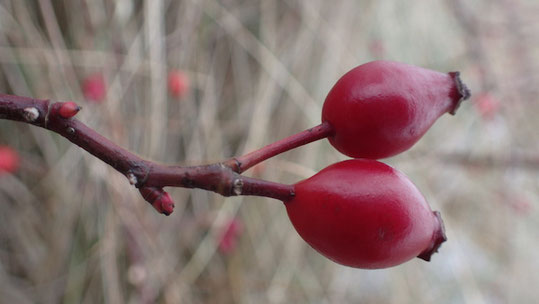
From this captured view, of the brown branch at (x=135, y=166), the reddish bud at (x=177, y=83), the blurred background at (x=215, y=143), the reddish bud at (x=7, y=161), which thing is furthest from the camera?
the reddish bud at (x=177, y=83)

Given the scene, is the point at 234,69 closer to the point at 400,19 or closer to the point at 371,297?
the point at 400,19

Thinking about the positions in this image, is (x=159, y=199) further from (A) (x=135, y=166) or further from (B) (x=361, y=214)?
(B) (x=361, y=214)

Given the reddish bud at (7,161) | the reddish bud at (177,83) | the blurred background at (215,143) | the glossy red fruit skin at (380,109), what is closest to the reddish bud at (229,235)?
the blurred background at (215,143)

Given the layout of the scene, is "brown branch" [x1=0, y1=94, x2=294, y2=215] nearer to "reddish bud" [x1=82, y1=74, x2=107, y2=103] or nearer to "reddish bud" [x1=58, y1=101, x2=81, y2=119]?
"reddish bud" [x1=58, y1=101, x2=81, y2=119]

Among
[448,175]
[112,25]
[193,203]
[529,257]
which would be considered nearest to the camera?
[112,25]

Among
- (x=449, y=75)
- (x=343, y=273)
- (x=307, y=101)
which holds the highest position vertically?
(x=449, y=75)

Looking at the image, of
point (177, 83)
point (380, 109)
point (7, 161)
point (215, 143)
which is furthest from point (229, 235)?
point (380, 109)

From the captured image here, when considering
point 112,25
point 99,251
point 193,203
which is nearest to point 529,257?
point 193,203

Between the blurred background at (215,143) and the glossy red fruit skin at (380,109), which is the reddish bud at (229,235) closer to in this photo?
the blurred background at (215,143)
